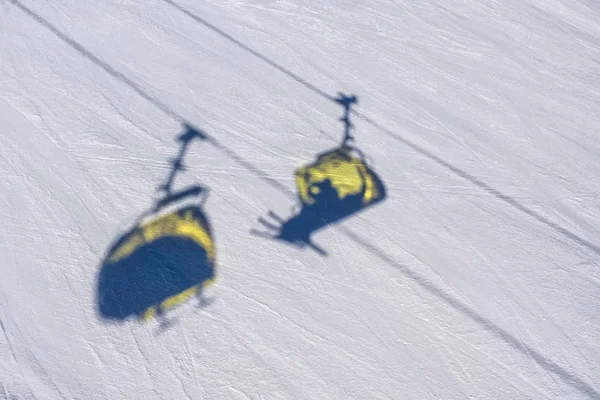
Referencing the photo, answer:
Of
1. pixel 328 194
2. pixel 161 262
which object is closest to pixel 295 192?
pixel 328 194

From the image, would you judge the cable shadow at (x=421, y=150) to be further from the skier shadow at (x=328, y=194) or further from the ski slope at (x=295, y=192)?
the skier shadow at (x=328, y=194)

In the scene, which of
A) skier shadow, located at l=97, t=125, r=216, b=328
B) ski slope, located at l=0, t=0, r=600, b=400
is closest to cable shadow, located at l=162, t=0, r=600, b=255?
ski slope, located at l=0, t=0, r=600, b=400

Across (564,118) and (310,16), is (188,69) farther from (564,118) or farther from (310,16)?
(564,118)

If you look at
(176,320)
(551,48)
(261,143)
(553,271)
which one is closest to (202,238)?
(176,320)

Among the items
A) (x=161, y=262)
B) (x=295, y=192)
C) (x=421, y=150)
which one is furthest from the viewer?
(x=421, y=150)

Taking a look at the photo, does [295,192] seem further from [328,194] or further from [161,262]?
[161,262]

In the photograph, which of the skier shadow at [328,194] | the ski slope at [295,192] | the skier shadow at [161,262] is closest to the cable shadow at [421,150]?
the ski slope at [295,192]
